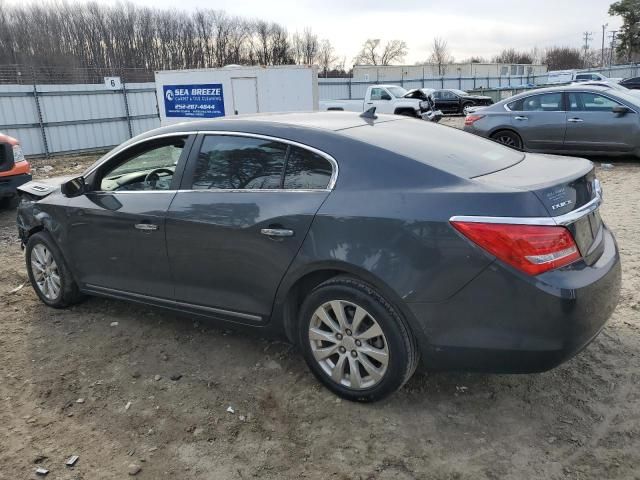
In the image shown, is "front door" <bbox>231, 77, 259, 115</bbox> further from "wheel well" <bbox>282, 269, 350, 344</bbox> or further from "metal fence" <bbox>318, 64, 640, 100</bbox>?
"metal fence" <bbox>318, 64, 640, 100</bbox>

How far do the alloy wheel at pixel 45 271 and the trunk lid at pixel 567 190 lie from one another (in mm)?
3503

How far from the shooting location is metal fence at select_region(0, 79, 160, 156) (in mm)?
15812

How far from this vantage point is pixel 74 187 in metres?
4.15

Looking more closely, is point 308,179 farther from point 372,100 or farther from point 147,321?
point 372,100

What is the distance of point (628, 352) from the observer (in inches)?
137

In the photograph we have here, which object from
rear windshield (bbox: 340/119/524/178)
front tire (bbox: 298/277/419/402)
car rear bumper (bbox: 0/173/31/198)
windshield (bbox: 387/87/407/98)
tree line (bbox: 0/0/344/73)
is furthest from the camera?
tree line (bbox: 0/0/344/73)

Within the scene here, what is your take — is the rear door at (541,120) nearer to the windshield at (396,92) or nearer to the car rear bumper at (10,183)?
the car rear bumper at (10,183)

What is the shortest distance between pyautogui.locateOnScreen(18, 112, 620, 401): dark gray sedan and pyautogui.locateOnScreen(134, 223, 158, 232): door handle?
0.04ft

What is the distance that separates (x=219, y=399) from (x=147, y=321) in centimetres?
138

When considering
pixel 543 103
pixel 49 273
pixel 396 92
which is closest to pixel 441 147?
pixel 49 273

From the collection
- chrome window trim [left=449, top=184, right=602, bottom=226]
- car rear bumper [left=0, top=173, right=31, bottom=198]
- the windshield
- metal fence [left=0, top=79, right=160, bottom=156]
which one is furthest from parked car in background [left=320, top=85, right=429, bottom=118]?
chrome window trim [left=449, top=184, right=602, bottom=226]

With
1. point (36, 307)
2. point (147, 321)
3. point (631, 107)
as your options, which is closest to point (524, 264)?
point (147, 321)

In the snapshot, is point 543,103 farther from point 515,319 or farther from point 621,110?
point 515,319

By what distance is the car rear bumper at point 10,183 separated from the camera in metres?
7.96
